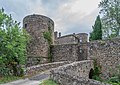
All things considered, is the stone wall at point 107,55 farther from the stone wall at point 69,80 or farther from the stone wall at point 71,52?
the stone wall at point 69,80

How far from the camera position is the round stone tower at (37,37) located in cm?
2777

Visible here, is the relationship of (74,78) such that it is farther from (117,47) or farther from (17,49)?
(117,47)

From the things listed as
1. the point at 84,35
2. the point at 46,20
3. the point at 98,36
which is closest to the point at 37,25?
the point at 46,20

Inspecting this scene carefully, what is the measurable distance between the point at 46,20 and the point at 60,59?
5718mm

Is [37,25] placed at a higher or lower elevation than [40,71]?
higher

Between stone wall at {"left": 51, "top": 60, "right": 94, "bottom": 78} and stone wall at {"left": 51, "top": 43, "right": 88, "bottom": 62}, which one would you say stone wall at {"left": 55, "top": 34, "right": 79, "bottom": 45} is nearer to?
stone wall at {"left": 51, "top": 43, "right": 88, "bottom": 62}

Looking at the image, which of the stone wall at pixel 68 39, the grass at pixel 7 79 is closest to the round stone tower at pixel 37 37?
the grass at pixel 7 79

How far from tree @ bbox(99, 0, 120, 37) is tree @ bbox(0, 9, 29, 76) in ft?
70.6

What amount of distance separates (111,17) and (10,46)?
23898 millimetres

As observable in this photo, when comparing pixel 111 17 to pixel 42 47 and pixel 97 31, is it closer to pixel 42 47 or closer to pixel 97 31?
pixel 97 31

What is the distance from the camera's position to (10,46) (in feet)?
52.9

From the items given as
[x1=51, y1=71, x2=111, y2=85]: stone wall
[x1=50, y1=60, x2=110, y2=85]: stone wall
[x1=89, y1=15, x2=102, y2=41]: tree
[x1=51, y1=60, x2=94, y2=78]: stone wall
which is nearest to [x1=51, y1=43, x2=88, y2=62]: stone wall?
[x1=51, y1=60, x2=94, y2=78]: stone wall

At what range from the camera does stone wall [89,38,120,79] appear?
83.4ft

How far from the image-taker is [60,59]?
29.2 m
